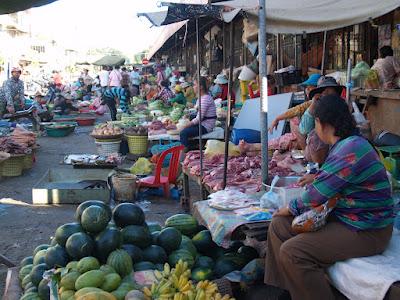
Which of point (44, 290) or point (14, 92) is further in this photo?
point (14, 92)

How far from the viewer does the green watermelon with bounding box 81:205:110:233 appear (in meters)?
3.71

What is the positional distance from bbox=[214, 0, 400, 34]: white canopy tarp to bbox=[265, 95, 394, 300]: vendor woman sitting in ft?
9.00

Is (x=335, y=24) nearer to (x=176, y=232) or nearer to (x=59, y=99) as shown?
(x=176, y=232)

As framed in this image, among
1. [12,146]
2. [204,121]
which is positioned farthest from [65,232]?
[12,146]

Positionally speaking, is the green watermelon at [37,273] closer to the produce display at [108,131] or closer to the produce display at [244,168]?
the produce display at [244,168]

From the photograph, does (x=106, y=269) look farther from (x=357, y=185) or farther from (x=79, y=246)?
(x=357, y=185)

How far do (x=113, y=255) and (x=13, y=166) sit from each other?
657cm

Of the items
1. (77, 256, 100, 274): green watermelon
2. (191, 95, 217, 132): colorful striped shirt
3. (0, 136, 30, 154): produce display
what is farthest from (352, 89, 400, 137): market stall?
(0, 136, 30, 154): produce display

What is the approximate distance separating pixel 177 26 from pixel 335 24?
1048 centimetres

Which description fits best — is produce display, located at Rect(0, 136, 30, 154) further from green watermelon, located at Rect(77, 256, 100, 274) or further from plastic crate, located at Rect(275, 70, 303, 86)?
green watermelon, located at Rect(77, 256, 100, 274)

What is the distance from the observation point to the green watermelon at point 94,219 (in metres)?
3.71

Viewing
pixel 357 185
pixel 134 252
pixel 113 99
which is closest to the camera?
pixel 357 185

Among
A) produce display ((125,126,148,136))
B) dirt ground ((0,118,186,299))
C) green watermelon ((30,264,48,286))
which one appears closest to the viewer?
green watermelon ((30,264,48,286))

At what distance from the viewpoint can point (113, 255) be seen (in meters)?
3.52
